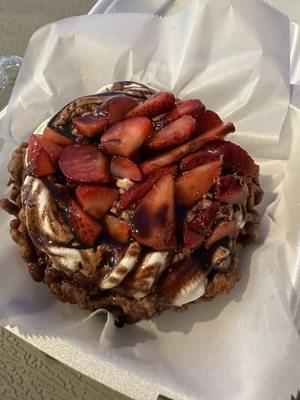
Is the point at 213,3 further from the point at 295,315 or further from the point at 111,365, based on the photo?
the point at 111,365

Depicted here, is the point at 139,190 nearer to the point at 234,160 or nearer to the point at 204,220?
the point at 204,220

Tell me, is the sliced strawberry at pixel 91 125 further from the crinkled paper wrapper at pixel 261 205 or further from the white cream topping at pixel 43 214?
the crinkled paper wrapper at pixel 261 205

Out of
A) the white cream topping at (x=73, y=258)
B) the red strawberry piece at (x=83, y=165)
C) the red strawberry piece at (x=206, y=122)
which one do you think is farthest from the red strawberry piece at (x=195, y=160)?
the white cream topping at (x=73, y=258)

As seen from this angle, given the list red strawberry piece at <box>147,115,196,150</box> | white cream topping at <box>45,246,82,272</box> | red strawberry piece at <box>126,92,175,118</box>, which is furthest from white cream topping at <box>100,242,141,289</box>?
red strawberry piece at <box>126,92,175,118</box>

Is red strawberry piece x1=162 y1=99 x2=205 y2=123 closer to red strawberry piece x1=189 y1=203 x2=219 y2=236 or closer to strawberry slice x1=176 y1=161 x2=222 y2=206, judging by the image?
strawberry slice x1=176 y1=161 x2=222 y2=206

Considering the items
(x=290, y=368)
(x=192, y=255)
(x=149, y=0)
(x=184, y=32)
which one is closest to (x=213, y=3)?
(x=184, y=32)

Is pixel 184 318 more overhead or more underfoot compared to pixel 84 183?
more underfoot
